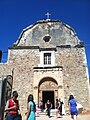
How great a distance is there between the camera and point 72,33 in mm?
18859

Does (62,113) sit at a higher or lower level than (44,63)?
lower

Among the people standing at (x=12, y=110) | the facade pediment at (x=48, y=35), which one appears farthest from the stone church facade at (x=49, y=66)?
the people standing at (x=12, y=110)

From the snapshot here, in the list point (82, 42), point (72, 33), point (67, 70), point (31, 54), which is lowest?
point (67, 70)

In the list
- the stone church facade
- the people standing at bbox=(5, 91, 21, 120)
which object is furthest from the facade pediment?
the people standing at bbox=(5, 91, 21, 120)

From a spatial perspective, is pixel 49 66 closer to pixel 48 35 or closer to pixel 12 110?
pixel 48 35

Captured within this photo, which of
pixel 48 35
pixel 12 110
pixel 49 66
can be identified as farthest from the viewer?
pixel 48 35

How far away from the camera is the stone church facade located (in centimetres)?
1630

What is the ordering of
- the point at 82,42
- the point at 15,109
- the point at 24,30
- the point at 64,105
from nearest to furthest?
the point at 15,109 → the point at 64,105 → the point at 82,42 → the point at 24,30

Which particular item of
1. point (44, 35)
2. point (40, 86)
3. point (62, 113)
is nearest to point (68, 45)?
point (44, 35)

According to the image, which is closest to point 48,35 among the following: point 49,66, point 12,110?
point 49,66

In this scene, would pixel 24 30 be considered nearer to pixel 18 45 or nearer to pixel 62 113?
pixel 18 45

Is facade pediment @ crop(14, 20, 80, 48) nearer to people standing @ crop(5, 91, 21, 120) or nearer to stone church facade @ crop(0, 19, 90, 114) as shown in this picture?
stone church facade @ crop(0, 19, 90, 114)

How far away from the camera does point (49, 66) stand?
1714 centimetres

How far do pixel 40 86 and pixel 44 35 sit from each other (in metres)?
5.16
